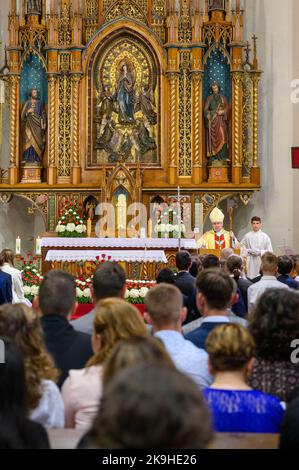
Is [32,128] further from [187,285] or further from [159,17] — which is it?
[187,285]

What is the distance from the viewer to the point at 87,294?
13633mm

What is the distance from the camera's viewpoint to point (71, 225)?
18.0m

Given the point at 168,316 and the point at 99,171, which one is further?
the point at 99,171

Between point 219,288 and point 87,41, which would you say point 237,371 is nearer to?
point 219,288

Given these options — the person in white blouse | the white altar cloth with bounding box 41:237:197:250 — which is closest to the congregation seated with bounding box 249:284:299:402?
the person in white blouse

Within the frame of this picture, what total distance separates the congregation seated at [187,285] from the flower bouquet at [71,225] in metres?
8.54

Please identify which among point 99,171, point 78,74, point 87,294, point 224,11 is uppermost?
point 224,11

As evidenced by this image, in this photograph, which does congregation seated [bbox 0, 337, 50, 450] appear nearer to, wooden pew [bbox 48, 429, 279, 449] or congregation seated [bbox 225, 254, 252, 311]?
wooden pew [bbox 48, 429, 279, 449]

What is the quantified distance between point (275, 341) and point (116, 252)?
1066cm

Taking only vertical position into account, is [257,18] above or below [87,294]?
above

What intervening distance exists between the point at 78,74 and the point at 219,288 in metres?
15.0

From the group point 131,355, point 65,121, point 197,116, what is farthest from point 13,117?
point 131,355

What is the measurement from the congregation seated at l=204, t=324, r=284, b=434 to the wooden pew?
0.71 ft
